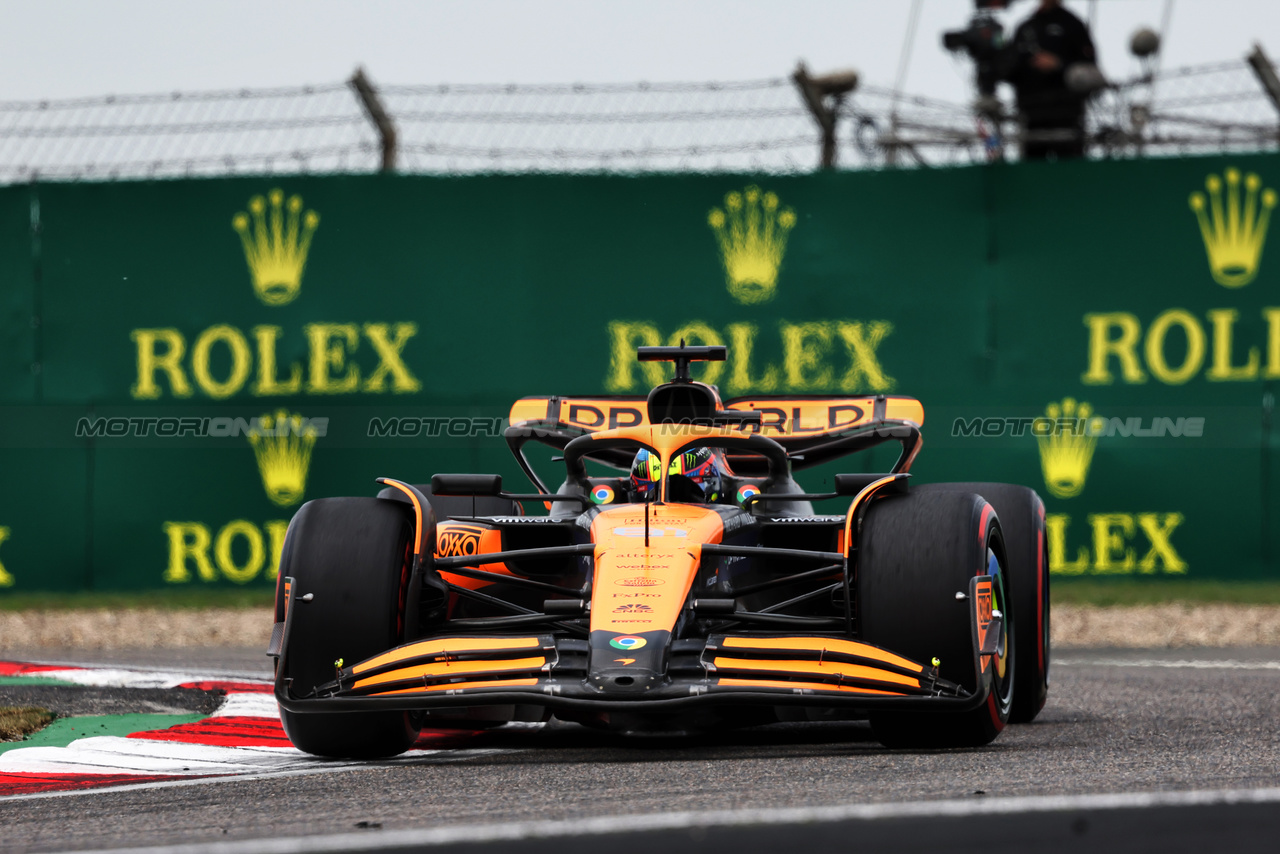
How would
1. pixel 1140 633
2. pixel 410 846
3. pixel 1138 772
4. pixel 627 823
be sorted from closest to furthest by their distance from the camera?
pixel 410 846 < pixel 627 823 < pixel 1138 772 < pixel 1140 633

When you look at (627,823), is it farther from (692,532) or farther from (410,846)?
(692,532)

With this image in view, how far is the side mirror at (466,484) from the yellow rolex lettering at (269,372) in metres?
5.24

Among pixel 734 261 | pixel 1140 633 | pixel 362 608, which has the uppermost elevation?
pixel 734 261

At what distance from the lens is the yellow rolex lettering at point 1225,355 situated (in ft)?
35.0

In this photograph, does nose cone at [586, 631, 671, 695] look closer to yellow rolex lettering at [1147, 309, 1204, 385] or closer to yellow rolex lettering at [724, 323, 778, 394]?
yellow rolex lettering at [724, 323, 778, 394]

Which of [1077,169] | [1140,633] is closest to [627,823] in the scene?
[1140,633]

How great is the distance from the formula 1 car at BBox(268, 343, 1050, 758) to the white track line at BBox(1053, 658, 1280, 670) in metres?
2.66

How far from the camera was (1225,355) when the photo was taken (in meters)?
10.7

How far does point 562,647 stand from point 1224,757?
1.92m

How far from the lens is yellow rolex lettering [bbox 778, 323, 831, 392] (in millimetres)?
10867

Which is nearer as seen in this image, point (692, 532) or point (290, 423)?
point (692, 532)

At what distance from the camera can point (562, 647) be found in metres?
5.21

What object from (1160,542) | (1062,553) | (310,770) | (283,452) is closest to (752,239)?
(1062,553)

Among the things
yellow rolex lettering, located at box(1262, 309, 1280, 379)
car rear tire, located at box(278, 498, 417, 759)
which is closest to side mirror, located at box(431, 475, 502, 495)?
car rear tire, located at box(278, 498, 417, 759)
